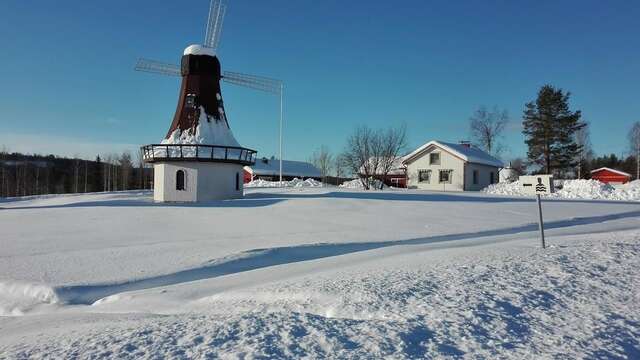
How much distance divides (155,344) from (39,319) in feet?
10.6

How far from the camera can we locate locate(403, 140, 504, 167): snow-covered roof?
43.7m

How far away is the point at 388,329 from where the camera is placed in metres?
5.34

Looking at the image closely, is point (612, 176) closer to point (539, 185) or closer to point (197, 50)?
point (197, 50)

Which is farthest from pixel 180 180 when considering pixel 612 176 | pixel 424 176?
pixel 612 176

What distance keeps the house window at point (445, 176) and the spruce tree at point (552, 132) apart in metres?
13.0

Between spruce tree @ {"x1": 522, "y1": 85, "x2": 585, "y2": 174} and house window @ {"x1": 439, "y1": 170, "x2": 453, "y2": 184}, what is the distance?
1300 cm

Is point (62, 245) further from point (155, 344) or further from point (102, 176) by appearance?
point (102, 176)

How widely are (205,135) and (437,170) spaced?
27.5 m

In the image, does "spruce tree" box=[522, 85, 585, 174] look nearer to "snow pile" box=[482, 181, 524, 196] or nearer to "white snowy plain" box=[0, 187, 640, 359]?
"snow pile" box=[482, 181, 524, 196]

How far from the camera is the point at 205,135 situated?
25734 mm

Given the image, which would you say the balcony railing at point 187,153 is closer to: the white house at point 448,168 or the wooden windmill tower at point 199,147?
the wooden windmill tower at point 199,147

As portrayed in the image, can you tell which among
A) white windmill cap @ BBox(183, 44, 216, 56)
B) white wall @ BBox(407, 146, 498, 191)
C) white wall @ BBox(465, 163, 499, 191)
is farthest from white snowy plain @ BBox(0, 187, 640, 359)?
white wall @ BBox(465, 163, 499, 191)

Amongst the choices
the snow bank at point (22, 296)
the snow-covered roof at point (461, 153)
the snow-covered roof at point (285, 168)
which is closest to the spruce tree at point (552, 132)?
the snow-covered roof at point (461, 153)

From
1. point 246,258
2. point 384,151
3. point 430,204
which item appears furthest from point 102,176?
point 246,258
